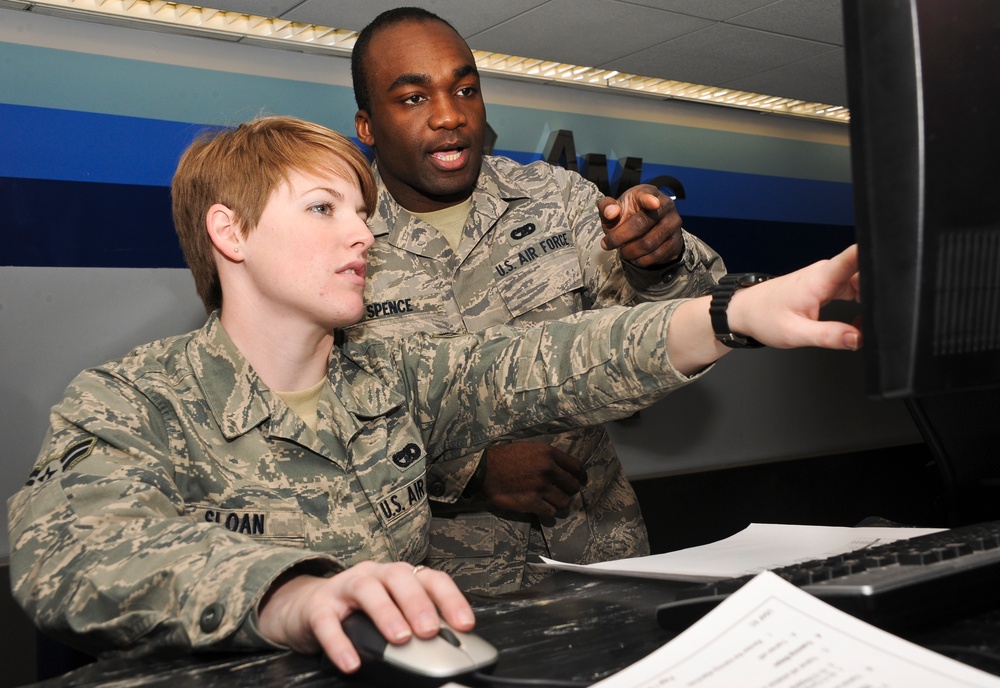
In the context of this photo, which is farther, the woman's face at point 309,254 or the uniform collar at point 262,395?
the woman's face at point 309,254

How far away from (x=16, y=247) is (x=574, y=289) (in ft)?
6.50

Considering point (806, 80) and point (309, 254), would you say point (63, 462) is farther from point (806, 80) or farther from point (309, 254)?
point (806, 80)

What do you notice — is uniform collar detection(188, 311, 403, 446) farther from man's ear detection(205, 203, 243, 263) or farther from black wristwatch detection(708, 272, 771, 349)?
black wristwatch detection(708, 272, 771, 349)


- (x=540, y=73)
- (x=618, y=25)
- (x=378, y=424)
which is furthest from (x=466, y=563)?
(x=540, y=73)

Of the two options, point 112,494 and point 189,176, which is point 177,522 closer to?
point 112,494

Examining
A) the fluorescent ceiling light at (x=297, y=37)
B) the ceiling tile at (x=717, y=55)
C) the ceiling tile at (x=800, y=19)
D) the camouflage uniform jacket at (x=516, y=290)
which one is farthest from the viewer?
the ceiling tile at (x=717, y=55)

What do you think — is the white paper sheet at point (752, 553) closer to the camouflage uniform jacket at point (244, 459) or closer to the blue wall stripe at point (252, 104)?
the camouflage uniform jacket at point (244, 459)

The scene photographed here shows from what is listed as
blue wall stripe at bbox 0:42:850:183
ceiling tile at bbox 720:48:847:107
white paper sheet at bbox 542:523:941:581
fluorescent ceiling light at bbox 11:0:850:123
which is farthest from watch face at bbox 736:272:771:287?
ceiling tile at bbox 720:48:847:107

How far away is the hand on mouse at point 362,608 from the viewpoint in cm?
67

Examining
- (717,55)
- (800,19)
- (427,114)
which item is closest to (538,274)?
(427,114)

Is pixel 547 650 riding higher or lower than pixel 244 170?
lower

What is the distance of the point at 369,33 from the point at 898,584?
5.79ft

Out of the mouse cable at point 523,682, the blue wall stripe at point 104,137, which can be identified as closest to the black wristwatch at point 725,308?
the mouse cable at point 523,682

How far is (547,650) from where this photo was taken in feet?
2.41
